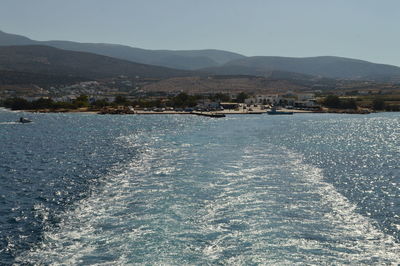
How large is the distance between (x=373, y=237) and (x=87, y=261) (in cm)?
1811

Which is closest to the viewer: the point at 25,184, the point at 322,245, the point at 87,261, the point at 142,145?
the point at 87,261

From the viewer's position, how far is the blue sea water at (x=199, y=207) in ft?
80.4

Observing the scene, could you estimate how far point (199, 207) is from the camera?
109 ft

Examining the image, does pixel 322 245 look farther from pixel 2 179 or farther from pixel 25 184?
pixel 2 179

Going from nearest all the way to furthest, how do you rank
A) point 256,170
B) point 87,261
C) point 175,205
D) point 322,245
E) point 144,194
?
point 87,261
point 322,245
point 175,205
point 144,194
point 256,170

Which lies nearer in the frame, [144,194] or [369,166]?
[144,194]

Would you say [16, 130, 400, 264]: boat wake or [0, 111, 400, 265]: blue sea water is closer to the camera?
[16, 130, 400, 264]: boat wake

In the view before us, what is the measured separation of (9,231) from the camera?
28734 mm

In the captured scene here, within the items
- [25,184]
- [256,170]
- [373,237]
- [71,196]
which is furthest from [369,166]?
[25,184]

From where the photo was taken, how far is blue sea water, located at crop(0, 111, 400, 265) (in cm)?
2452

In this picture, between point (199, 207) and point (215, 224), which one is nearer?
point (215, 224)

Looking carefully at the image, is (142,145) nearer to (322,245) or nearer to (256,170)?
(256,170)

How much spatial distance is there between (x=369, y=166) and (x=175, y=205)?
3236cm

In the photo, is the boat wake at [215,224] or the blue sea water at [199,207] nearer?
the boat wake at [215,224]
